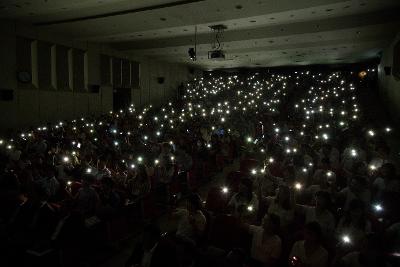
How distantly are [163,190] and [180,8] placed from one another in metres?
5.39

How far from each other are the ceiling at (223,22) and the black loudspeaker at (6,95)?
258 centimetres

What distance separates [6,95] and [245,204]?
1066cm

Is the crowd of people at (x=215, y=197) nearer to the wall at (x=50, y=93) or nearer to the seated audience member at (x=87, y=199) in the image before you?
the seated audience member at (x=87, y=199)

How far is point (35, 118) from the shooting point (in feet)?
43.5

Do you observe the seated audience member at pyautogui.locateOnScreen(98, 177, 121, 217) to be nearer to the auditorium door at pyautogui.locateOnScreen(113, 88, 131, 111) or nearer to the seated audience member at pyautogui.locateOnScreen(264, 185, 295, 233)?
the seated audience member at pyautogui.locateOnScreen(264, 185, 295, 233)

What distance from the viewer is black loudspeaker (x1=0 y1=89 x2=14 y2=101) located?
11.7 meters

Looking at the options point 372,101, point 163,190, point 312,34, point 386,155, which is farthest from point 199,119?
point 372,101

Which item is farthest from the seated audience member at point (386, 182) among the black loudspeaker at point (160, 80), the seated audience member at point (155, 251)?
the black loudspeaker at point (160, 80)

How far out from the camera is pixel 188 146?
8969 millimetres

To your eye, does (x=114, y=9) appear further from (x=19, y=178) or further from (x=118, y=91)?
(x=118, y=91)

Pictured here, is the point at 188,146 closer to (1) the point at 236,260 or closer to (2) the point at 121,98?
(1) the point at 236,260

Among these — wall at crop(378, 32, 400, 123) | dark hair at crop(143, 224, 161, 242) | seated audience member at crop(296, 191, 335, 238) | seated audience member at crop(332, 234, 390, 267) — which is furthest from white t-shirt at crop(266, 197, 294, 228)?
wall at crop(378, 32, 400, 123)

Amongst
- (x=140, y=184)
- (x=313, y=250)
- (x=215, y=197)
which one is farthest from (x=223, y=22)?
(x=313, y=250)

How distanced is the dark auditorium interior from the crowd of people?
25mm
